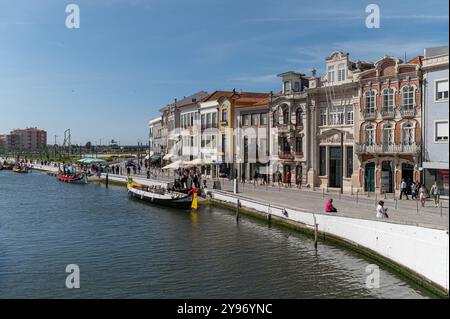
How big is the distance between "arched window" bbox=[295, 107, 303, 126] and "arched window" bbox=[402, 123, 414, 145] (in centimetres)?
1282

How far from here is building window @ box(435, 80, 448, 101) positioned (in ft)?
122

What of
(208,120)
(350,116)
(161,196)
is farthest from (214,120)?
(350,116)

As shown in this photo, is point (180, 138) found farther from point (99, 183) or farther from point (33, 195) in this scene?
point (33, 195)

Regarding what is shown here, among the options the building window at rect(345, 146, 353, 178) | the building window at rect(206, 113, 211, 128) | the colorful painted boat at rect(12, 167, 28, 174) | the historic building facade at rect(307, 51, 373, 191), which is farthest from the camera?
the colorful painted boat at rect(12, 167, 28, 174)

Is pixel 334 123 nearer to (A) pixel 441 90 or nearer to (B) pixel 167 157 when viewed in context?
(A) pixel 441 90

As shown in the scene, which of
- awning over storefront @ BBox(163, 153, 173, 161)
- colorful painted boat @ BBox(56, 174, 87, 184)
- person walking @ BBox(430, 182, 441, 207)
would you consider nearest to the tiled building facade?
person walking @ BBox(430, 182, 441, 207)

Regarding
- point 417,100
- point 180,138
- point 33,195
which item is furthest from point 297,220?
point 180,138

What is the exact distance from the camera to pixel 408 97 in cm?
4056

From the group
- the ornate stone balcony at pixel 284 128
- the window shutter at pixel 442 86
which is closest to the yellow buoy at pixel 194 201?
the ornate stone balcony at pixel 284 128

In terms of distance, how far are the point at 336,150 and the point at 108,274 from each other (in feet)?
102

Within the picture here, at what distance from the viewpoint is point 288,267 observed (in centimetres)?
2344

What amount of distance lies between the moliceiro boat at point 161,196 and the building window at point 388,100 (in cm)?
1892

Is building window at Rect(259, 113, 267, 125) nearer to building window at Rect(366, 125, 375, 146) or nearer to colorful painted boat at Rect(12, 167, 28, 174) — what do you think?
building window at Rect(366, 125, 375, 146)

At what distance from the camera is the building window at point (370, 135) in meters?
43.8
